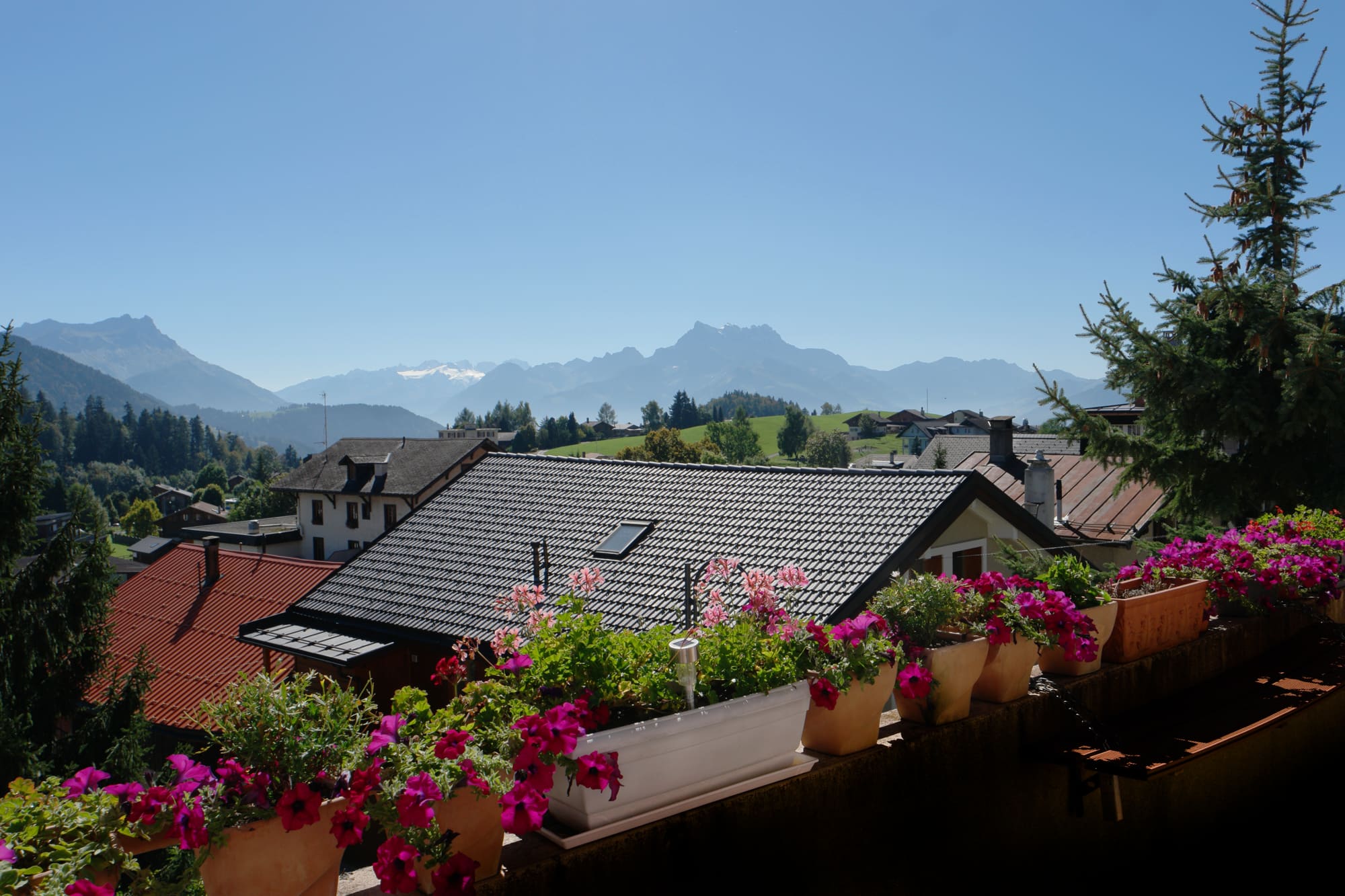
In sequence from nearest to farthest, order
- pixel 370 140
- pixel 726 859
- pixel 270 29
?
pixel 726 859, pixel 270 29, pixel 370 140

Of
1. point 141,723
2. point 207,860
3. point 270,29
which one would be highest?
point 270,29

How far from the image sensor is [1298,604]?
15.0 ft

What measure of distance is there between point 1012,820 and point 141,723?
14.1 meters

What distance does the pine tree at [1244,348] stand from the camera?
31.6ft

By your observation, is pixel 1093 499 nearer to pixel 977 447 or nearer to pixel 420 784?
pixel 420 784

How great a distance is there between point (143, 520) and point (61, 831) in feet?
319

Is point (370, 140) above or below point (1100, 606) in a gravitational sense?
above

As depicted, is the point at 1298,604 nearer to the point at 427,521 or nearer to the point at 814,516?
the point at 814,516

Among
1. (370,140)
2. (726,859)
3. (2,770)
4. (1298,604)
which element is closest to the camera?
(726,859)

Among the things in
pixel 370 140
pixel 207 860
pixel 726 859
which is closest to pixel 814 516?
pixel 726 859

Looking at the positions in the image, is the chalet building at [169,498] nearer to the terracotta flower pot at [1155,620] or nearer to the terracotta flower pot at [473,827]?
the terracotta flower pot at [1155,620]

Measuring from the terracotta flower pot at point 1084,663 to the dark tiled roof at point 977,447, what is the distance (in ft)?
27.4

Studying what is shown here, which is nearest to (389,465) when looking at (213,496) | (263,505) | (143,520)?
(263,505)

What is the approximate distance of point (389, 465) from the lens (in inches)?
1780
